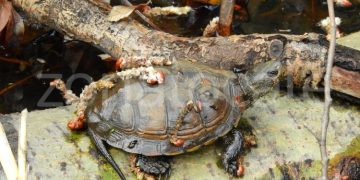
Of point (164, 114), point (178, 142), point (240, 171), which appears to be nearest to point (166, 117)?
point (164, 114)

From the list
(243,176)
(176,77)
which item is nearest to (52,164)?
(176,77)

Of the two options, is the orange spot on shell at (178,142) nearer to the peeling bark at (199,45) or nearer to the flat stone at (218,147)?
the flat stone at (218,147)

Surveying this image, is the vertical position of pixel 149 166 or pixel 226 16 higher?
pixel 226 16

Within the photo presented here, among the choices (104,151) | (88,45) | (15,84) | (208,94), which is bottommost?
(15,84)

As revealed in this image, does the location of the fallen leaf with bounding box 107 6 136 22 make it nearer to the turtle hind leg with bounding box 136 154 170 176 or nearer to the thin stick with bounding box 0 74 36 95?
the thin stick with bounding box 0 74 36 95

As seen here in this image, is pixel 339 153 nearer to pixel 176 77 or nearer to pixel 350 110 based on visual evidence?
pixel 350 110

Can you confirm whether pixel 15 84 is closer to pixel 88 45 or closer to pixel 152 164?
pixel 88 45

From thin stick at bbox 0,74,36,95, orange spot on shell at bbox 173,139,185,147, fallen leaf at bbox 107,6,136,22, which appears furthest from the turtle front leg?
thin stick at bbox 0,74,36,95
